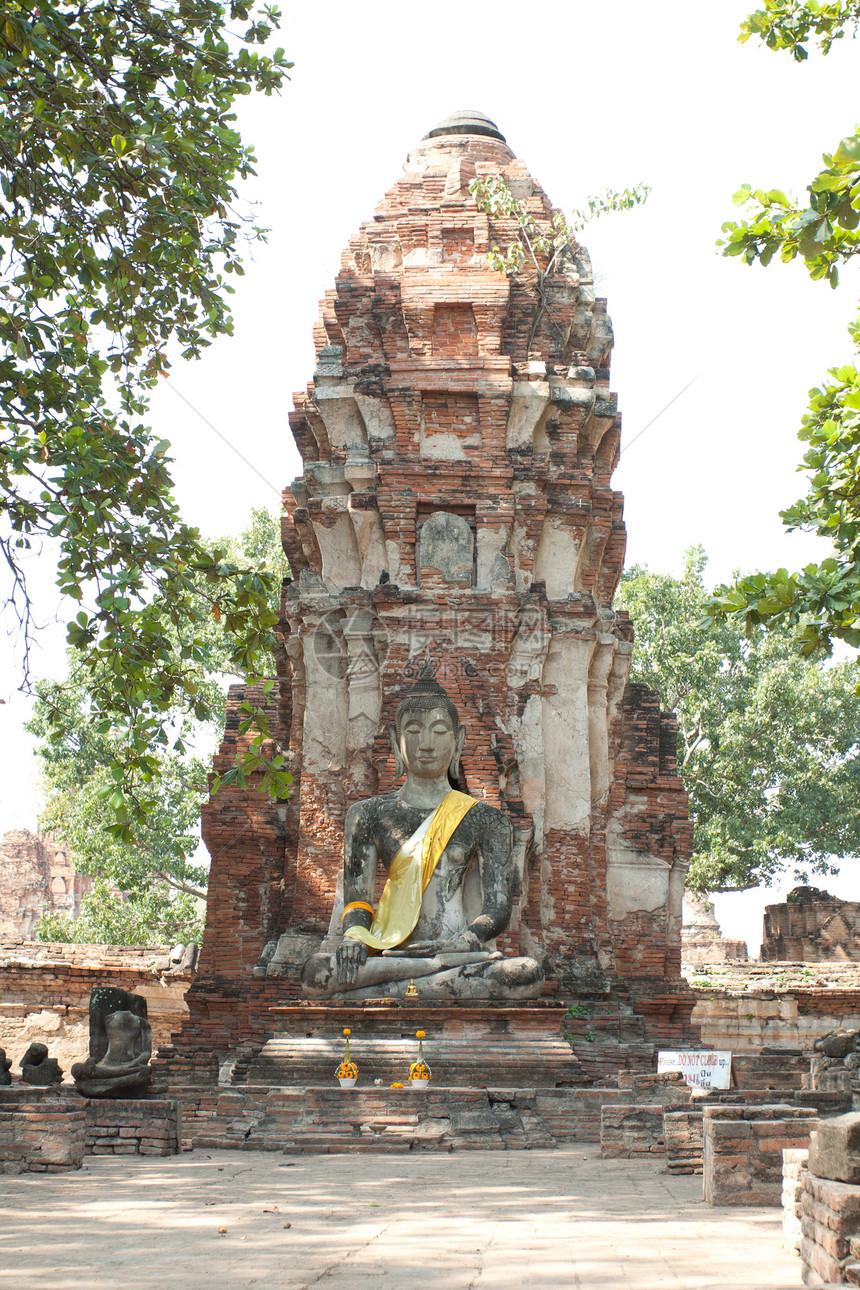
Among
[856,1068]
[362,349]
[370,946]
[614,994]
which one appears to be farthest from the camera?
[362,349]

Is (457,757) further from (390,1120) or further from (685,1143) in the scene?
(685,1143)

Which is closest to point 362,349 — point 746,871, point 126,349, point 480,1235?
point 126,349

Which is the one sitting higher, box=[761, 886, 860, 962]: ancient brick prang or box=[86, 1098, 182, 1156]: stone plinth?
box=[761, 886, 860, 962]: ancient brick prang

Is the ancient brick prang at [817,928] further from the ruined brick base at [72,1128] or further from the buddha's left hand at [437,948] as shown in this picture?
the ruined brick base at [72,1128]

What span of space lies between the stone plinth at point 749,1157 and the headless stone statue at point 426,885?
553 centimetres

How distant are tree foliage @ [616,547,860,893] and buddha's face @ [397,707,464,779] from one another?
13.5m

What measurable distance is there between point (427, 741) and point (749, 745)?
15.1 m

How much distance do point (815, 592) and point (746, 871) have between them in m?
19.8

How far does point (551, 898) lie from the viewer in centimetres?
1487

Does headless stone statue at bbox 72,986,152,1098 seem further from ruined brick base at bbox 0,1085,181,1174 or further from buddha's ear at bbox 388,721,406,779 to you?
buddha's ear at bbox 388,721,406,779

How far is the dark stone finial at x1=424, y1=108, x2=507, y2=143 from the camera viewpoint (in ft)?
59.8

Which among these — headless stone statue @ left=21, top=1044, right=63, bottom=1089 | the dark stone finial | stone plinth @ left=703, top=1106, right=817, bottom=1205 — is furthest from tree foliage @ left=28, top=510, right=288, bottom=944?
stone plinth @ left=703, top=1106, right=817, bottom=1205

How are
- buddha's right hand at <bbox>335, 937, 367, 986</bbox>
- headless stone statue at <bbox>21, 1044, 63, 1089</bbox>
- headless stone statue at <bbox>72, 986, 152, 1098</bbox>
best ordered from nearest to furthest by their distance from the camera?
headless stone statue at <bbox>72, 986, 152, 1098</bbox> < headless stone statue at <bbox>21, 1044, 63, 1089</bbox> < buddha's right hand at <bbox>335, 937, 367, 986</bbox>

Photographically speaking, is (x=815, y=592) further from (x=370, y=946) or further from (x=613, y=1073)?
(x=613, y=1073)
